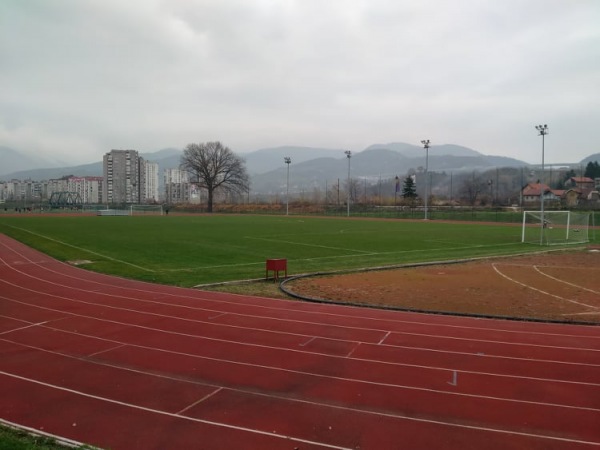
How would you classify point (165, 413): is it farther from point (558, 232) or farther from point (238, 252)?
point (558, 232)

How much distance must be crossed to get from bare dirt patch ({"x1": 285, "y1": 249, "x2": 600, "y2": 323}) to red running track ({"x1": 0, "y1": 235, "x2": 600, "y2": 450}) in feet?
4.46

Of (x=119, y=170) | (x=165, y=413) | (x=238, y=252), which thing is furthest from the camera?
(x=119, y=170)

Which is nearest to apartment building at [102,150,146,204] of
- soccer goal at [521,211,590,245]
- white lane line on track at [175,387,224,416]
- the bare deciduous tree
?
the bare deciduous tree

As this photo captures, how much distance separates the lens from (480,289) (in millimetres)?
14789

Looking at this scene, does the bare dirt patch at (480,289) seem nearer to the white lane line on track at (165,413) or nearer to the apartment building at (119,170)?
the white lane line on track at (165,413)

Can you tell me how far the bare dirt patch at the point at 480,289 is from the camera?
12062 millimetres

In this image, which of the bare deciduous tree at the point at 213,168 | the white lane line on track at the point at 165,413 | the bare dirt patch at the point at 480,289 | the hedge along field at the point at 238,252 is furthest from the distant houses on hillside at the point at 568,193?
the white lane line on track at the point at 165,413

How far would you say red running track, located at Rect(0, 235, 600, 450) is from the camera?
5.49 meters

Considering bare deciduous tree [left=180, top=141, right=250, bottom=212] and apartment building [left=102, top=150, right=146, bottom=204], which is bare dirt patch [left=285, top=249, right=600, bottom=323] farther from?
apartment building [left=102, top=150, right=146, bottom=204]

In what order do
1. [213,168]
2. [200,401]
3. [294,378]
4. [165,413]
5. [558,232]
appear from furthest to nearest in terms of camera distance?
[213,168] → [558,232] → [294,378] → [200,401] → [165,413]

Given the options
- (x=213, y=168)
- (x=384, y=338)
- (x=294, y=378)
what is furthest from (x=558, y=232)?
(x=213, y=168)

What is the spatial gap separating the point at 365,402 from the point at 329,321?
425 centimetres

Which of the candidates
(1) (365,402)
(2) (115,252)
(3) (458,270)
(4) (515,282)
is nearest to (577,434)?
(1) (365,402)

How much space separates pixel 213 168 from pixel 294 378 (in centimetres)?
9553
